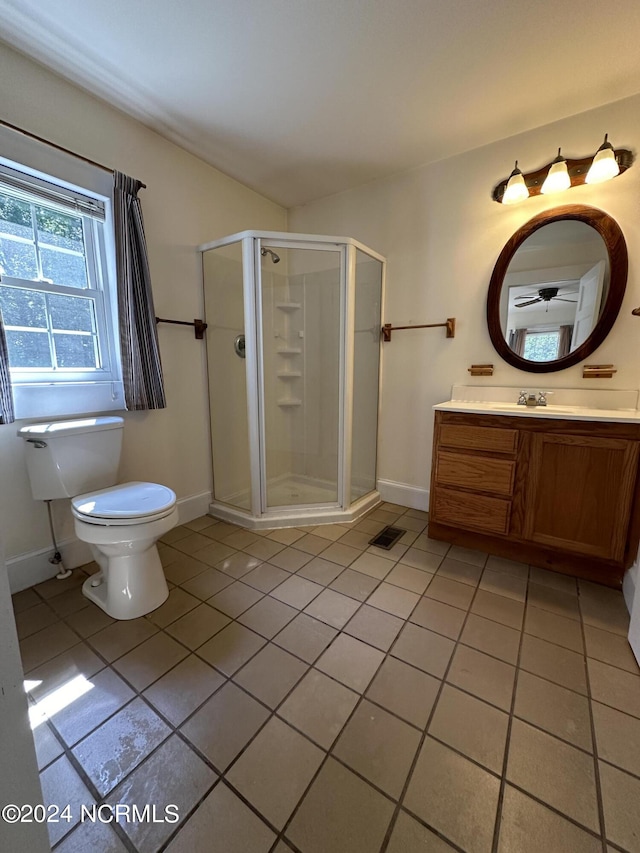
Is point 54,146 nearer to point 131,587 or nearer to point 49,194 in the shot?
point 49,194

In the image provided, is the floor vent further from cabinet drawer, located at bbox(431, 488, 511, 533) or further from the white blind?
the white blind

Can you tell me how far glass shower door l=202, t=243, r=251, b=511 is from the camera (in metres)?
2.22

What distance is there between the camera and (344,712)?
1075mm

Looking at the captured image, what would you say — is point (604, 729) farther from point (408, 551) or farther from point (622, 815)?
point (408, 551)

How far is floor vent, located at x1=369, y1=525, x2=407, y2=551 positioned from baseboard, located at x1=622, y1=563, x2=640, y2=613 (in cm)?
107

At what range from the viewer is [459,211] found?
7.24 feet

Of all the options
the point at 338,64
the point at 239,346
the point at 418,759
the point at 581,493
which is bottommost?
the point at 418,759

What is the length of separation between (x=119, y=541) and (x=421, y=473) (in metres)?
1.96

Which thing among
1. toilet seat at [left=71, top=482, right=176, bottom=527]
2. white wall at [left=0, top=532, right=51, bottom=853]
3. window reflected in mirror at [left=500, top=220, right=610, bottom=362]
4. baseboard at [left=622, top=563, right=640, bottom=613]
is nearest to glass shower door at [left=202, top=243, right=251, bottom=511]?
toilet seat at [left=71, top=482, right=176, bottom=527]

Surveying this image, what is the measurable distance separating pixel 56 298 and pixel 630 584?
2.98 meters

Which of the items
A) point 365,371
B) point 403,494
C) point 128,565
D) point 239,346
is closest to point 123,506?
point 128,565

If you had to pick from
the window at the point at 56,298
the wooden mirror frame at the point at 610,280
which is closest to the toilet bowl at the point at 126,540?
the window at the point at 56,298

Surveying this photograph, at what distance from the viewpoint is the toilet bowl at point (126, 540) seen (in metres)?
1.39

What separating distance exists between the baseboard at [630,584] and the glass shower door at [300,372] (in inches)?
60.1
